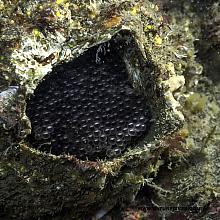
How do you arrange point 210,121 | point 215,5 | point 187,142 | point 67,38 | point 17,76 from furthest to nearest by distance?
point 215,5
point 210,121
point 187,142
point 67,38
point 17,76

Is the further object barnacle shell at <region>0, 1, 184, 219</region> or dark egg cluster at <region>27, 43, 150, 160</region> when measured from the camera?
dark egg cluster at <region>27, 43, 150, 160</region>

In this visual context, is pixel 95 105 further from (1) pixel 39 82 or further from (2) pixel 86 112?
(1) pixel 39 82

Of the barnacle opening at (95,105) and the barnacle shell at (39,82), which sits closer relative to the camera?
the barnacle shell at (39,82)

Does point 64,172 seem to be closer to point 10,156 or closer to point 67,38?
point 10,156

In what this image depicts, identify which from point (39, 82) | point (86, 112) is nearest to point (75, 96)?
point (86, 112)

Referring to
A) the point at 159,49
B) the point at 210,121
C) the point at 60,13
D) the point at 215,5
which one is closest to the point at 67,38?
the point at 60,13
